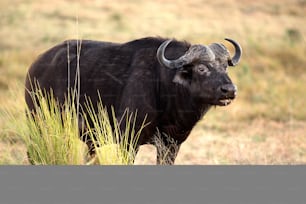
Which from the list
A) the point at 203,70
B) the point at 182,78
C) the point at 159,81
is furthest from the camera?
the point at 159,81

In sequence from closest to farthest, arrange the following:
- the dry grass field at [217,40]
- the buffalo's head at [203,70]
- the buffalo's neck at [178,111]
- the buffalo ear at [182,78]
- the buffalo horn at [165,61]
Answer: the buffalo's head at [203,70], the buffalo horn at [165,61], the buffalo ear at [182,78], the buffalo's neck at [178,111], the dry grass field at [217,40]

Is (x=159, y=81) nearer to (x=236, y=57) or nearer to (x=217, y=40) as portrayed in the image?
(x=236, y=57)

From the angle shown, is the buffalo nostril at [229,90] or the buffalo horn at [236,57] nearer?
the buffalo nostril at [229,90]

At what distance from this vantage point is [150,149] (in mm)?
12352

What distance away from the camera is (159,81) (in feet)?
27.3

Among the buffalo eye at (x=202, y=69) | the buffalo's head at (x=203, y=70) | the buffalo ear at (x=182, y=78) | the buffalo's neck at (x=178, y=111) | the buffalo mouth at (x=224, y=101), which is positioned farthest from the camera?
the buffalo's neck at (x=178, y=111)

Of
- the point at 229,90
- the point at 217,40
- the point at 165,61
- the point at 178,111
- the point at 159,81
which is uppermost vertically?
the point at 165,61

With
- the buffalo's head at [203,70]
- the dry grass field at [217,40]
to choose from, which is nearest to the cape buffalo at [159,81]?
the buffalo's head at [203,70]

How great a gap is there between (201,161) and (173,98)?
2.98 meters

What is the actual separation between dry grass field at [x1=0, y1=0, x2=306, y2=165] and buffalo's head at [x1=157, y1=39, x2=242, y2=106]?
3.62 feet

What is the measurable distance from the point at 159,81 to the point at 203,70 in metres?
0.57

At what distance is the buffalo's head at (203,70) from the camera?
7734 millimetres

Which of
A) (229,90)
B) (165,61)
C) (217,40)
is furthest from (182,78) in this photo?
(217,40)

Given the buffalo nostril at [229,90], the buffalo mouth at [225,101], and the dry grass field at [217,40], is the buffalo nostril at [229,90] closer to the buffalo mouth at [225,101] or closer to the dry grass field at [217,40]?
the buffalo mouth at [225,101]
